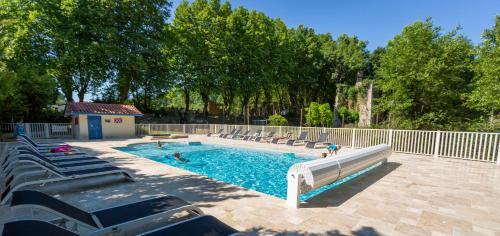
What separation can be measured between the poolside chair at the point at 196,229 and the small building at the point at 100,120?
17526 millimetres

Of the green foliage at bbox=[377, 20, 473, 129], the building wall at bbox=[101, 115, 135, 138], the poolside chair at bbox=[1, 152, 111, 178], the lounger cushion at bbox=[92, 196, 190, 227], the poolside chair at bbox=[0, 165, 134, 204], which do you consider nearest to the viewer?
the lounger cushion at bbox=[92, 196, 190, 227]

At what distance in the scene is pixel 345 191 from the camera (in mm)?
5059

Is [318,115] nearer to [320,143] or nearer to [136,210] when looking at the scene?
[320,143]

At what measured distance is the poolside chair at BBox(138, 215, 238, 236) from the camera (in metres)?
2.44

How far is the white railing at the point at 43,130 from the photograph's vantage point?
15312 mm

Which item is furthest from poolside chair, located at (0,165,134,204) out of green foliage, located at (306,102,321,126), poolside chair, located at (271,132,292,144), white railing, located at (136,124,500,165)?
green foliage, located at (306,102,321,126)

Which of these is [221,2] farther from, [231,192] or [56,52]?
[231,192]

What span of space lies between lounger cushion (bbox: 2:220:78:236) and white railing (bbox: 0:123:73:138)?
18.3 meters

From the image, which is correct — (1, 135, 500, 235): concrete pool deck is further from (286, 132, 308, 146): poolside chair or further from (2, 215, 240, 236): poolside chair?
(286, 132, 308, 146): poolside chair

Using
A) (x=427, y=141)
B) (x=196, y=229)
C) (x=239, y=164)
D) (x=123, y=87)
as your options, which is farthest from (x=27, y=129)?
(x=427, y=141)

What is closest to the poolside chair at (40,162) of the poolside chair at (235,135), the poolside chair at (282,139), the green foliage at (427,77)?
the poolside chair at (282,139)

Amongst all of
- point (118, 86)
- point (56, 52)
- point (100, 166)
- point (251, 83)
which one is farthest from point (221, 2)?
point (100, 166)

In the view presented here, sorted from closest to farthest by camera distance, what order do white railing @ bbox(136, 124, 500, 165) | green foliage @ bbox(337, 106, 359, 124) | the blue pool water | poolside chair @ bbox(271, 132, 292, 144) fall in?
the blue pool water, white railing @ bbox(136, 124, 500, 165), poolside chair @ bbox(271, 132, 292, 144), green foliage @ bbox(337, 106, 359, 124)

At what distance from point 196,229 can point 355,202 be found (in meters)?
3.29
